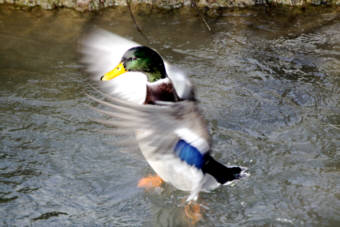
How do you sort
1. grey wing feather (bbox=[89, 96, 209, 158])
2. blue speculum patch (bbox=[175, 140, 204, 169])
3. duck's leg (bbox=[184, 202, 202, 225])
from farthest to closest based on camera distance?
duck's leg (bbox=[184, 202, 202, 225])
blue speculum patch (bbox=[175, 140, 204, 169])
grey wing feather (bbox=[89, 96, 209, 158])

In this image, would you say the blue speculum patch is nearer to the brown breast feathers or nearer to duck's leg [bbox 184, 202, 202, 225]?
duck's leg [bbox 184, 202, 202, 225]

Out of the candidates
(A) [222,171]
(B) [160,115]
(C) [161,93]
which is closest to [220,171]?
(A) [222,171]

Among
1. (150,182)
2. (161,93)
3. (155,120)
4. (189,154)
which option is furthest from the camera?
(150,182)

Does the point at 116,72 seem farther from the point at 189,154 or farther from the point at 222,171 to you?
the point at 222,171

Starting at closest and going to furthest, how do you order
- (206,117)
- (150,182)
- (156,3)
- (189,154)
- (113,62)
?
(189,154) → (150,182) → (113,62) → (206,117) → (156,3)

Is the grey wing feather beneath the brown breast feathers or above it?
above

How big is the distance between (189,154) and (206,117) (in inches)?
47.9

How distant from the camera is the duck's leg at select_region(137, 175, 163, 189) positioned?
3541 mm

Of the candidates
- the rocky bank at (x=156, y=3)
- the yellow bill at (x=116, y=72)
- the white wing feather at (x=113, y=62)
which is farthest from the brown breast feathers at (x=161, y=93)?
the rocky bank at (x=156, y=3)

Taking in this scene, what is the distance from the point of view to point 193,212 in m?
3.30

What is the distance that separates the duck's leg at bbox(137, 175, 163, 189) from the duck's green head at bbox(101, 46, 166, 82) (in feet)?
2.65

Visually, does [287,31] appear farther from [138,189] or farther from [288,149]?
[138,189]

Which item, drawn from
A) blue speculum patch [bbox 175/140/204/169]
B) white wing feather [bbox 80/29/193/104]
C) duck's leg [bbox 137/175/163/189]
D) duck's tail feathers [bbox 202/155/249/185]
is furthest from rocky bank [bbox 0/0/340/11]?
blue speculum patch [bbox 175/140/204/169]

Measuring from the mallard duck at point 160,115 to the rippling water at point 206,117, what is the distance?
0.86 ft
